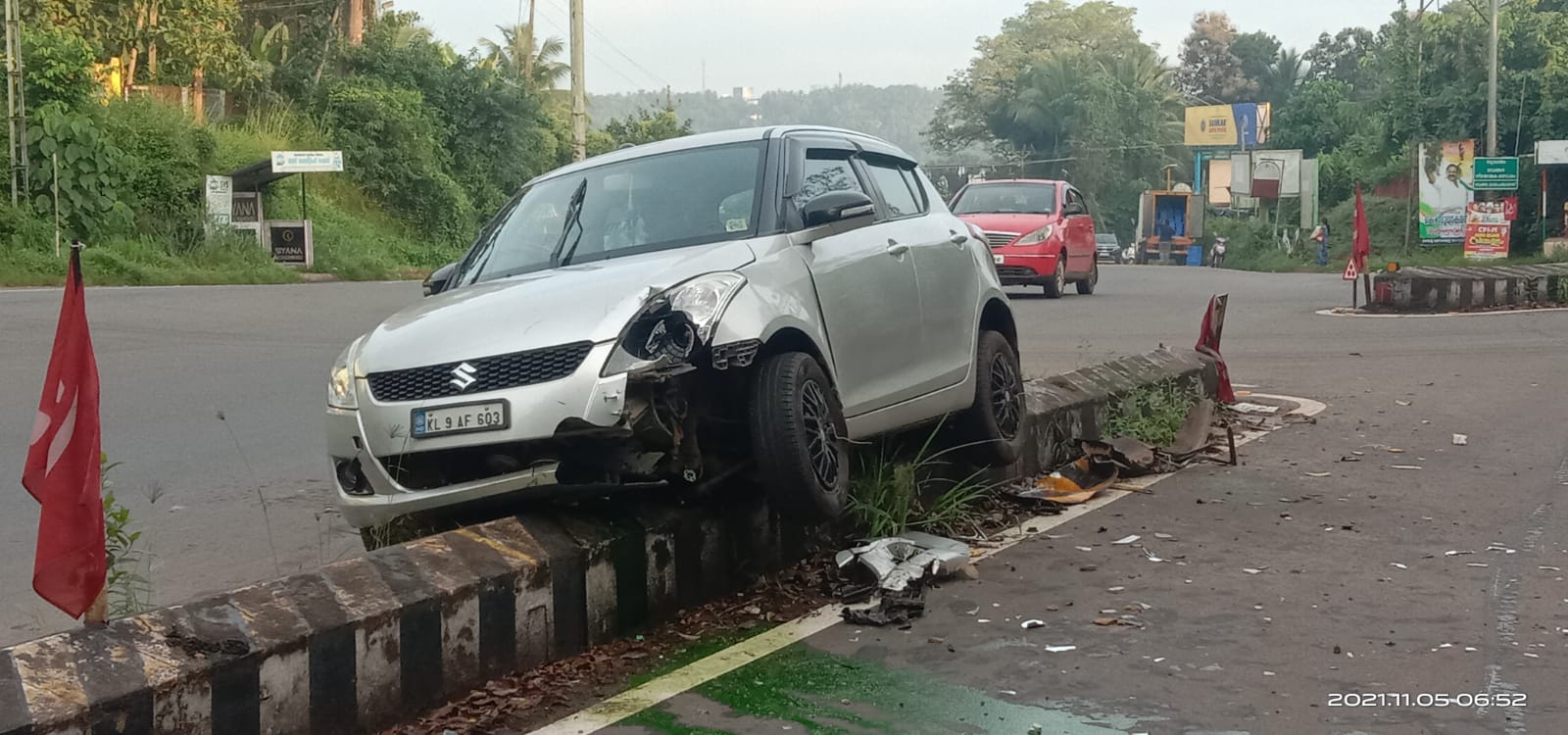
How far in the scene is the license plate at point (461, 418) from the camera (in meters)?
5.10

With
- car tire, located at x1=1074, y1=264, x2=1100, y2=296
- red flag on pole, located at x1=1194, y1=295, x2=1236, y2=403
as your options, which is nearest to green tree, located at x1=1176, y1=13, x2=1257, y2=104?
car tire, located at x1=1074, y1=264, x2=1100, y2=296

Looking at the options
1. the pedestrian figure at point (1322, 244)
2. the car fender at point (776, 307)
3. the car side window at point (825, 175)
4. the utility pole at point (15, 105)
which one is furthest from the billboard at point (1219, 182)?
the car fender at point (776, 307)

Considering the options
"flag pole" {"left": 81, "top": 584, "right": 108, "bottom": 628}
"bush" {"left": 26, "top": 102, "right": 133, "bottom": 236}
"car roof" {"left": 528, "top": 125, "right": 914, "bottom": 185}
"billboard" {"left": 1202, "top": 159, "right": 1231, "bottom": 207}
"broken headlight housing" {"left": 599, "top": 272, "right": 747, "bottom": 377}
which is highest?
"billboard" {"left": 1202, "top": 159, "right": 1231, "bottom": 207}

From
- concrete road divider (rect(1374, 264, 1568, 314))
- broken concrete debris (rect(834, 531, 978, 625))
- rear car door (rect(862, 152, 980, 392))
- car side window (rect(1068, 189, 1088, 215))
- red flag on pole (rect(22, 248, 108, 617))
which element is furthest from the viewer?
car side window (rect(1068, 189, 1088, 215))

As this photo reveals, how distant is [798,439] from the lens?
546 cm

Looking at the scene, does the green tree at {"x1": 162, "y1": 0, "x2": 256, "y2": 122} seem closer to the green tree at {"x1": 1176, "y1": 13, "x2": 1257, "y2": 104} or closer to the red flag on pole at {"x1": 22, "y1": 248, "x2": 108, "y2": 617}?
the red flag on pole at {"x1": 22, "y1": 248, "x2": 108, "y2": 617}

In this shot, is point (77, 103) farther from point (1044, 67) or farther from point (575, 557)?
point (1044, 67)

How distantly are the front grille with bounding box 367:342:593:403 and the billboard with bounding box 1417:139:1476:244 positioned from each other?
A: 45.8 metres

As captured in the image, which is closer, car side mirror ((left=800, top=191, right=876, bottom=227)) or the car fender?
the car fender

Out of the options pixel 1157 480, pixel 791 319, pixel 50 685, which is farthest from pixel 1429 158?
pixel 50 685

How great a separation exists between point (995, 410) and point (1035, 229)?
15532mm

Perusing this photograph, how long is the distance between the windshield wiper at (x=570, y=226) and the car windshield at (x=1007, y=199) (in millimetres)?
17203

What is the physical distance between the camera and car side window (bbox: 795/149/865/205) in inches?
260

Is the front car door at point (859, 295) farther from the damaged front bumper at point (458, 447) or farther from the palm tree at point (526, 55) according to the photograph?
the palm tree at point (526, 55)
